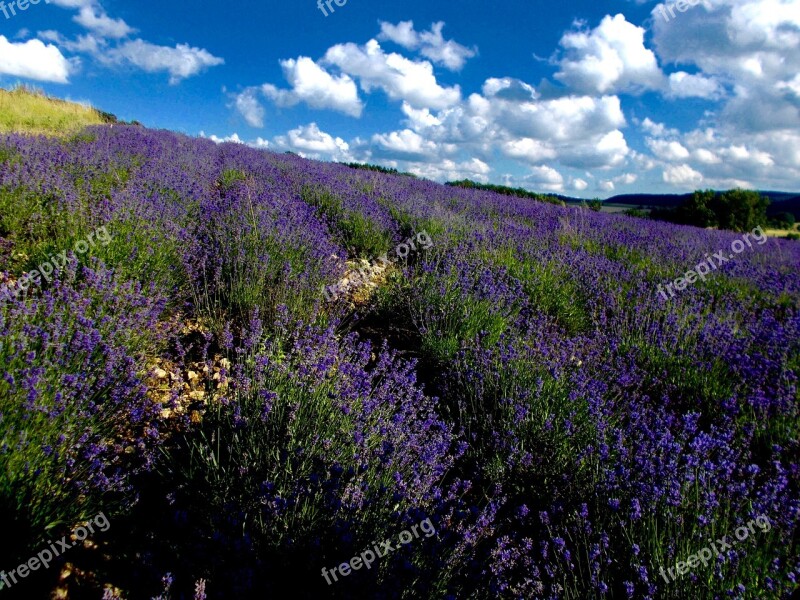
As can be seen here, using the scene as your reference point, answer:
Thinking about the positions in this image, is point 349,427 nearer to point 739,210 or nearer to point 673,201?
point 739,210

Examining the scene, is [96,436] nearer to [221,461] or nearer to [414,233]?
→ [221,461]

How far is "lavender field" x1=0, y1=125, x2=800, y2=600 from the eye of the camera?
1.54 metres

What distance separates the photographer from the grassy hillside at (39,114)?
1085 cm

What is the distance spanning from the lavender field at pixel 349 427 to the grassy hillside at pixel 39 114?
A: 8.24m

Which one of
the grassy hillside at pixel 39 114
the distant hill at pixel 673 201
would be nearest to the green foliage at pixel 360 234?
the grassy hillside at pixel 39 114

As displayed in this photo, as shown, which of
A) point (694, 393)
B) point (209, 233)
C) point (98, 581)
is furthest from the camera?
point (209, 233)

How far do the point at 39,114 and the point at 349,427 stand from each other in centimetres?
1740

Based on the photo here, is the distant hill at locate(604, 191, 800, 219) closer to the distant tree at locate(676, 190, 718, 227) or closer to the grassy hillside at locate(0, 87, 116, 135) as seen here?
the distant tree at locate(676, 190, 718, 227)

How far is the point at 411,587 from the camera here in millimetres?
1441

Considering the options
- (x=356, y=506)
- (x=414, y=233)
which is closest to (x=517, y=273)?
(x=414, y=233)

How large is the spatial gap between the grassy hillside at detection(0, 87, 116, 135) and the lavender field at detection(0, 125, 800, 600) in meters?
8.24

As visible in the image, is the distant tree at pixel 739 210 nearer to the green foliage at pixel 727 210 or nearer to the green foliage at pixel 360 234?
the green foliage at pixel 727 210

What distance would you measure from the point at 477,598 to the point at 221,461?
1195 millimetres

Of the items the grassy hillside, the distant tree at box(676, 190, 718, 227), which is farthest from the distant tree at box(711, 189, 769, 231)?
the grassy hillside
